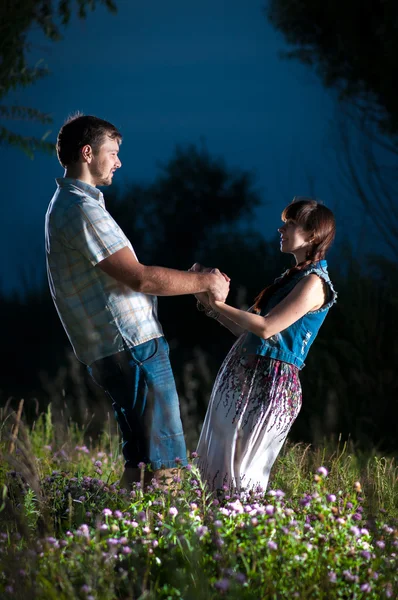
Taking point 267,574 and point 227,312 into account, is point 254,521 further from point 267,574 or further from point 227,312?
point 227,312


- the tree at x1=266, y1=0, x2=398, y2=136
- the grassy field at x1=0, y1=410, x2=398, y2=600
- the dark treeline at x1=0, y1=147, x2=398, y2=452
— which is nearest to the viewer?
the grassy field at x1=0, y1=410, x2=398, y2=600

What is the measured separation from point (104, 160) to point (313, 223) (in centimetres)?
92

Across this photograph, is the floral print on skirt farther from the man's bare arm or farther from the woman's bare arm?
the man's bare arm

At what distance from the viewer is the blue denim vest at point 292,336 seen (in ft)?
11.1

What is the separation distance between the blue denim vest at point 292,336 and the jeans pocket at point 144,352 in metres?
0.41

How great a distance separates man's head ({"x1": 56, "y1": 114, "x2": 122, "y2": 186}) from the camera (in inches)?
131

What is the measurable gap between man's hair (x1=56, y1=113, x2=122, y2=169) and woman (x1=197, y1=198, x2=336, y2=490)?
0.82 meters

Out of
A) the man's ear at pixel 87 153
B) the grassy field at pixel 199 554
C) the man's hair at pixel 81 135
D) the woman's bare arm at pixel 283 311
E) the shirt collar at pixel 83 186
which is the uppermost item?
the man's hair at pixel 81 135

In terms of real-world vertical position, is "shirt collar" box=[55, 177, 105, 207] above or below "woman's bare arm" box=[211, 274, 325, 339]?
above

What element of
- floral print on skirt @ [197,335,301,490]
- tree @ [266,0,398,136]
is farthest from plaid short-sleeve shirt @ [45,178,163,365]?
tree @ [266,0,398,136]

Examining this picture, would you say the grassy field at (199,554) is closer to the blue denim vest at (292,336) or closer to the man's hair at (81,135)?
the blue denim vest at (292,336)

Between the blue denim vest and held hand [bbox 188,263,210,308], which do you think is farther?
held hand [bbox 188,263,210,308]

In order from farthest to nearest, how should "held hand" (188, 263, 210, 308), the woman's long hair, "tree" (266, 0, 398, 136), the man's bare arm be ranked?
"tree" (266, 0, 398, 136), "held hand" (188, 263, 210, 308), the woman's long hair, the man's bare arm

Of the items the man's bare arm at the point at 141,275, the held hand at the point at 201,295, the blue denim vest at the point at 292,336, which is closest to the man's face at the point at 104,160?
the man's bare arm at the point at 141,275
